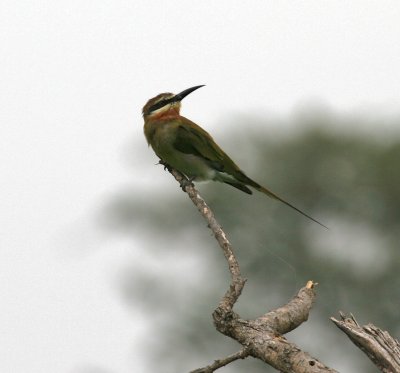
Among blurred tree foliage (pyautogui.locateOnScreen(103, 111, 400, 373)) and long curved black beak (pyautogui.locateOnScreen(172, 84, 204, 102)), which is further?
blurred tree foliage (pyautogui.locateOnScreen(103, 111, 400, 373))

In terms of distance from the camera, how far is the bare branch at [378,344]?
3301 mm

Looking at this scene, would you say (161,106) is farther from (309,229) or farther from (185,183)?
(309,229)

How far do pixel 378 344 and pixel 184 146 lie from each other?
1.99 m

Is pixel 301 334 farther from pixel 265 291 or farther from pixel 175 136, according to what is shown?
pixel 175 136

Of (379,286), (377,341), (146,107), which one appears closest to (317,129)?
(379,286)

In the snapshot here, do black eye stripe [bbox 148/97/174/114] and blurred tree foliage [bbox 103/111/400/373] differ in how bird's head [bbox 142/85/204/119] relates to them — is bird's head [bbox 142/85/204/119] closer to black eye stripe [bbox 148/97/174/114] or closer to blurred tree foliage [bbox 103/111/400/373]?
black eye stripe [bbox 148/97/174/114]

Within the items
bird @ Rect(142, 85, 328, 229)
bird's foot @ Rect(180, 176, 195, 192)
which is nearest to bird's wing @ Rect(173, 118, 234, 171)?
bird @ Rect(142, 85, 328, 229)

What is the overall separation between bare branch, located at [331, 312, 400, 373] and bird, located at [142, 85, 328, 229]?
164 cm

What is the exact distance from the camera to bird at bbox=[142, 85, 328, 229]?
16.7ft

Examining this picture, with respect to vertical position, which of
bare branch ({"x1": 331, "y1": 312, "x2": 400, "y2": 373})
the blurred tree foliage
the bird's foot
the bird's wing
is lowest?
bare branch ({"x1": 331, "y1": 312, "x2": 400, "y2": 373})

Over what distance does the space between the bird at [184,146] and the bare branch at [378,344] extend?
1.64m

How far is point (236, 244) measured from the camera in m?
13.2

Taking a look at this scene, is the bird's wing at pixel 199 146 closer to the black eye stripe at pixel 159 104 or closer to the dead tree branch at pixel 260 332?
the black eye stripe at pixel 159 104

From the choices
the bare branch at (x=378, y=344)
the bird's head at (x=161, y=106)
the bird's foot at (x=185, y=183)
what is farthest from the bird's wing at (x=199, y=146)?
the bare branch at (x=378, y=344)
